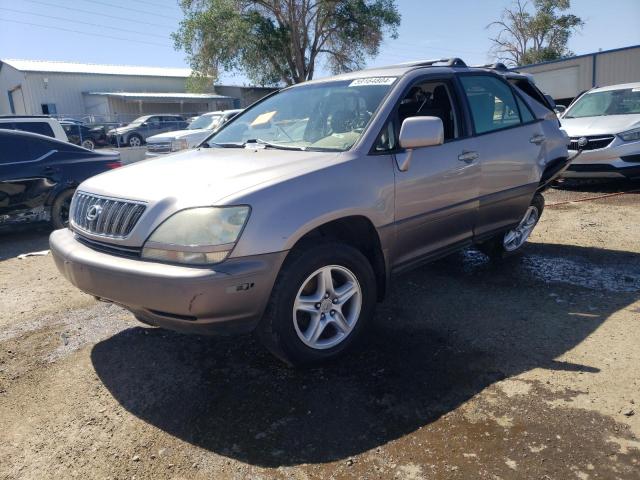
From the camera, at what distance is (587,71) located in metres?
26.8

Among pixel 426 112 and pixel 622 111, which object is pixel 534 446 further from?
pixel 622 111

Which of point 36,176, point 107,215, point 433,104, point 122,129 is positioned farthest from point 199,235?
Result: point 122,129

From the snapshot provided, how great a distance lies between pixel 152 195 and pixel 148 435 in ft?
4.24

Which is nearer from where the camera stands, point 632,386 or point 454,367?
point 632,386

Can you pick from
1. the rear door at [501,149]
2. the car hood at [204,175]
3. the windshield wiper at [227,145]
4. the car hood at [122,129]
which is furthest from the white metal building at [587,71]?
the car hood at [204,175]

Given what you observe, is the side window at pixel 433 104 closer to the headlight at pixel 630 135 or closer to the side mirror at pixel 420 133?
the side mirror at pixel 420 133

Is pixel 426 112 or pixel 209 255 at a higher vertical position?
pixel 426 112

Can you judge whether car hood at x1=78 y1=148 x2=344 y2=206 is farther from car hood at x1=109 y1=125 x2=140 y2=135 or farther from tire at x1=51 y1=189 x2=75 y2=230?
car hood at x1=109 y1=125 x2=140 y2=135

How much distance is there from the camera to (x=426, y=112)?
4.21 m

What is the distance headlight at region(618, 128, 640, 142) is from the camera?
8.29 meters

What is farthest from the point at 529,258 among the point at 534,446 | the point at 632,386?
the point at 534,446

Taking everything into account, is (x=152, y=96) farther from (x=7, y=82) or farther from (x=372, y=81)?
(x=372, y=81)

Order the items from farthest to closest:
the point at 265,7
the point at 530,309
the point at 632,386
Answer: the point at 265,7
the point at 530,309
the point at 632,386

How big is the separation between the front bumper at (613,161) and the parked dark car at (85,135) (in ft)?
61.8
